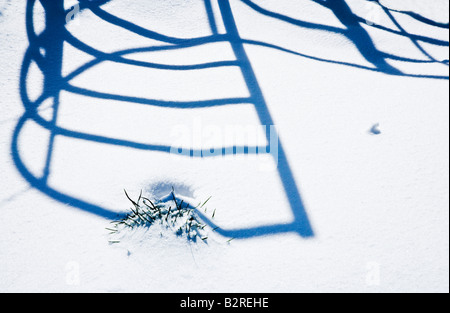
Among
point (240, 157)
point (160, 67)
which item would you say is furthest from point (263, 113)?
point (160, 67)

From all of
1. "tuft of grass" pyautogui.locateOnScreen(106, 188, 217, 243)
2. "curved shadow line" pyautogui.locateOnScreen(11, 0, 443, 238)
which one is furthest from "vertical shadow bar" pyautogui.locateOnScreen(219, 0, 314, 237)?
"tuft of grass" pyautogui.locateOnScreen(106, 188, 217, 243)

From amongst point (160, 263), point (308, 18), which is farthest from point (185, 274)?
point (308, 18)

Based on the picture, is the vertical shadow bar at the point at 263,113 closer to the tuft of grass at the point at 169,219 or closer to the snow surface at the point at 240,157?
the snow surface at the point at 240,157

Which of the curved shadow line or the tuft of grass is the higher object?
the curved shadow line

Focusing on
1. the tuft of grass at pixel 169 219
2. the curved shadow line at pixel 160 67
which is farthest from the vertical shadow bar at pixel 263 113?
the tuft of grass at pixel 169 219

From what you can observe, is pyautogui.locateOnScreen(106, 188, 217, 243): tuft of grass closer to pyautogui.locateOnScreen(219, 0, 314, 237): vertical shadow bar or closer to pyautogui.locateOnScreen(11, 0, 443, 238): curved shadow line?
pyautogui.locateOnScreen(11, 0, 443, 238): curved shadow line
